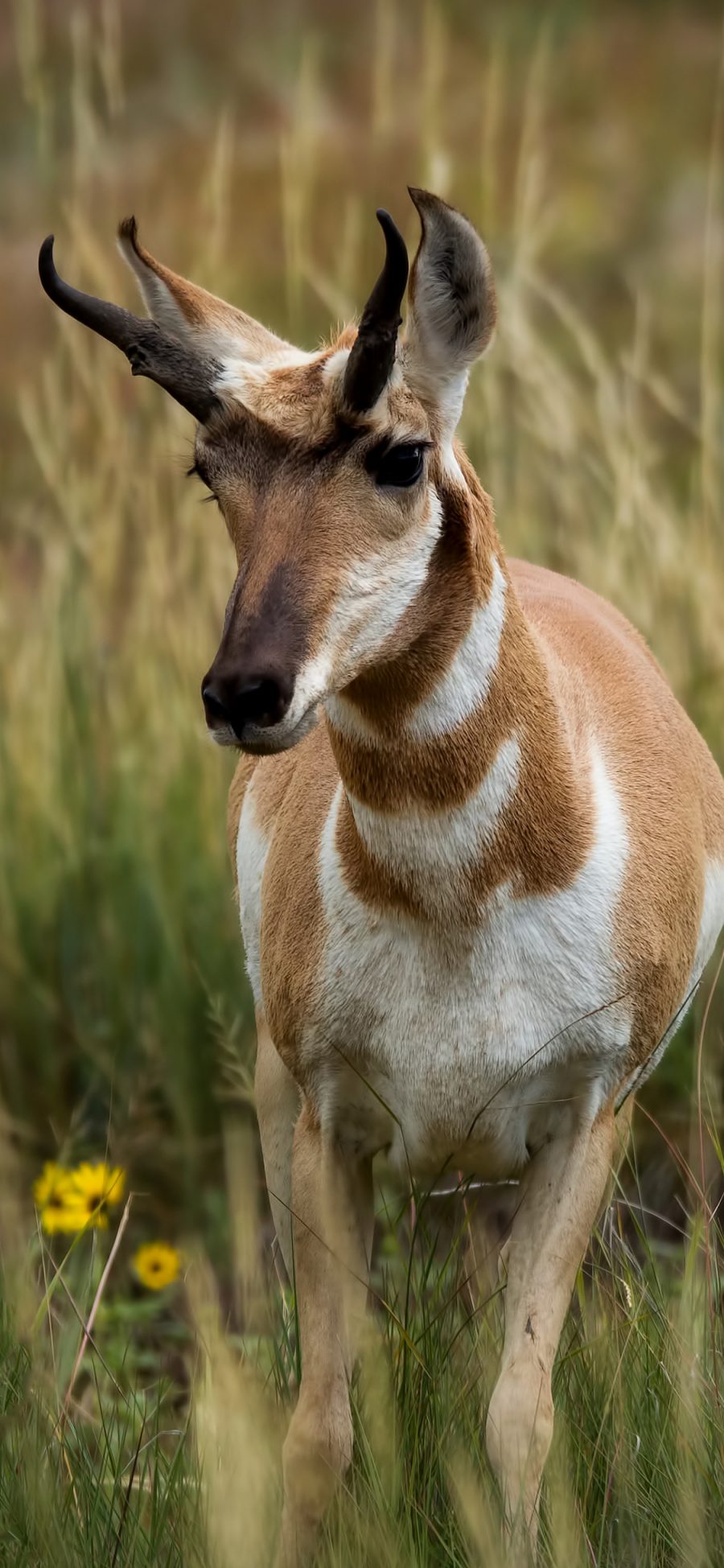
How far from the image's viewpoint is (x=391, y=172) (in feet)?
55.7

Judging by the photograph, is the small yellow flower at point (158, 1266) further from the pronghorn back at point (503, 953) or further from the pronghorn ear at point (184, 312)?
the pronghorn ear at point (184, 312)

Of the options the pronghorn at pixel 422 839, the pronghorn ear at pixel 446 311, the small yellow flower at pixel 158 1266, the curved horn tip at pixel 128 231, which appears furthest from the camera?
the small yellow flower at pixel 158 1266

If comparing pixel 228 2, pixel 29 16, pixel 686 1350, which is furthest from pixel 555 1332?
pixel 228 2

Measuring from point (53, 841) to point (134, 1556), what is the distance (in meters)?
3.19

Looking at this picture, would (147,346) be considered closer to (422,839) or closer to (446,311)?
(446,311)

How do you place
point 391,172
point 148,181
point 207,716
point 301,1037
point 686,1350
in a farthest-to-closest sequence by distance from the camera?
point 148,181, point 391,172, point 301,1037, point 686,1350, point 207,716

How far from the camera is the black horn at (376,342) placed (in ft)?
9.62

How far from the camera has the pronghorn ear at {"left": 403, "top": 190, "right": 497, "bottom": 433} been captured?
10.3 ft

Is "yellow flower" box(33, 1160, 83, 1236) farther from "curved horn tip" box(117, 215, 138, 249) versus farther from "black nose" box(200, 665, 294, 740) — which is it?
"curved horn tip" box(117, 215, 138, 249)

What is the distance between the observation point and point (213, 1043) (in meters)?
5.46

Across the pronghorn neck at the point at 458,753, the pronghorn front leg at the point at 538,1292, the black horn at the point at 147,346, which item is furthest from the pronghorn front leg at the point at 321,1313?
the black horn at the point at 147,346

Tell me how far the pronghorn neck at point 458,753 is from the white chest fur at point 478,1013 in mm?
30

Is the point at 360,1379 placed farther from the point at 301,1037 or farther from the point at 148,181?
the point at 148,181

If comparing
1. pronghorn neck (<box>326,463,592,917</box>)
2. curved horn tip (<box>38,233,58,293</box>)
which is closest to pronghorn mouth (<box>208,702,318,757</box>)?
pronghorn neck (<box>326,463,592,917</box>)
